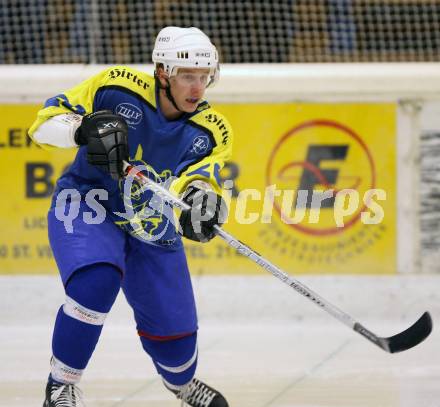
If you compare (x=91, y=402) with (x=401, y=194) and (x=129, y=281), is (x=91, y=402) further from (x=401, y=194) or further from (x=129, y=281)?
(x=401, y=194)

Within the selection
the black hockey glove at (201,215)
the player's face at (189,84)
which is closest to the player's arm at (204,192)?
the black hockey glove at (201,215)

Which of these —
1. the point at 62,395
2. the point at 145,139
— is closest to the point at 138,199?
the point at 145,139

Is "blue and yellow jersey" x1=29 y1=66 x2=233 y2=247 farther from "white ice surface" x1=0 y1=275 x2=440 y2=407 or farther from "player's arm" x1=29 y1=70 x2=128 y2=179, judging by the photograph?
"white ice surface" x1=0 y1=275 x2=440 y2=407

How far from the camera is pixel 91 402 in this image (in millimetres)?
3566

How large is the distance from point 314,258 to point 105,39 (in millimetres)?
1562

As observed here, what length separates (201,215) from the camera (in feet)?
9.89

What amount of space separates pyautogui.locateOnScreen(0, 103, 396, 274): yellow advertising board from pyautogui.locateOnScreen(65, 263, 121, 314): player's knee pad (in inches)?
75.5

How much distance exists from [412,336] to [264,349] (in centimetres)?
134

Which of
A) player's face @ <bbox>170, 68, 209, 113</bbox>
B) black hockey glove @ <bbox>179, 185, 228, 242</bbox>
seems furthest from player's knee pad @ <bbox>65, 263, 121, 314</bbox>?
player's face @ <bbox>170, 68, 209, 113</bbox>

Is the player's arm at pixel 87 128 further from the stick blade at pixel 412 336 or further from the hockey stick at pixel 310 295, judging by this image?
the stick blade at pixel 412 336

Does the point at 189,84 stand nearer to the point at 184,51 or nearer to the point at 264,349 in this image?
the point at 184,51

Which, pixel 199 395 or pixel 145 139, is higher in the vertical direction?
pixel 145 139

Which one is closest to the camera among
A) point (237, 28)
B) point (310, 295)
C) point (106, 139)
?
point (106, 139)

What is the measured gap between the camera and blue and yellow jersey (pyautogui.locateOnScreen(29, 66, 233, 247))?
3195 millimetres
